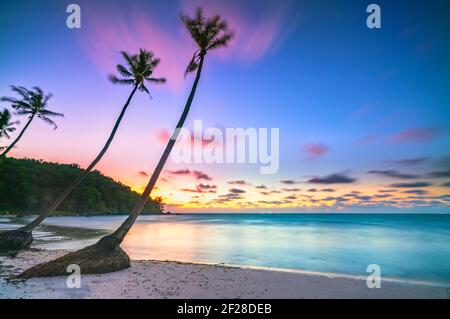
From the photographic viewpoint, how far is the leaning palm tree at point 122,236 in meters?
9.43

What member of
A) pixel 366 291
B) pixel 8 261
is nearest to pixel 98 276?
pixel 8 261

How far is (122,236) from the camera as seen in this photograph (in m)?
11.4

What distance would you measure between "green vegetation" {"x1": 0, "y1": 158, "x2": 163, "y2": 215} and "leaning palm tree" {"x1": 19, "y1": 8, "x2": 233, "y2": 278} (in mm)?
77547

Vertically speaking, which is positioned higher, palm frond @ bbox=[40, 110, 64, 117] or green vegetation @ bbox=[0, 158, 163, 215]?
palm frond @ bbox=[40, 110, 64, 117]

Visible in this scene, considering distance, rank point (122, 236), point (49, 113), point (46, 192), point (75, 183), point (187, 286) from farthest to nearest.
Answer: point (46, 192)
point (49, 113)
point (75, 183)
point (122, 236)
point (187, 286)

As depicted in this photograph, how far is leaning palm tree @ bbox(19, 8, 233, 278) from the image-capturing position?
943 cm

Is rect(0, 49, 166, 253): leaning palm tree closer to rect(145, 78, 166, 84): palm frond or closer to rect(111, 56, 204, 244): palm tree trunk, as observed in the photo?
rect(145, 78, 166, 84): palm frond

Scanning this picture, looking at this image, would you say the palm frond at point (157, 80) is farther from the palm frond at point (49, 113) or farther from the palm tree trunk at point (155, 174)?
the palm frond at point (49, 113)

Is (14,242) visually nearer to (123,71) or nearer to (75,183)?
(75,183)

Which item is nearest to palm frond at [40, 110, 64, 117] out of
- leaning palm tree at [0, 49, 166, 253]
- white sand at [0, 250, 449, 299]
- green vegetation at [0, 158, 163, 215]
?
leaning palm tree at [0, 49, 166, 253]

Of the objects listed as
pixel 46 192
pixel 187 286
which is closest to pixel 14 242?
pixel 187 286

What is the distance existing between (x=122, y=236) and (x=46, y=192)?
10153 cm

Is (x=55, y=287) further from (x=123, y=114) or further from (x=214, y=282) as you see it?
(x=123, y=114)

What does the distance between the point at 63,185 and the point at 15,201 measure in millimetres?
28476
